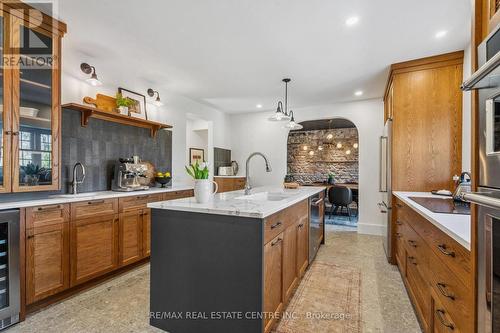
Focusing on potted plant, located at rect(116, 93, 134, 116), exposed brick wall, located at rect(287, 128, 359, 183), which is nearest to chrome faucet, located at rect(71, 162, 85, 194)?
potted plant, located at rect(116, 93, 134, 116)

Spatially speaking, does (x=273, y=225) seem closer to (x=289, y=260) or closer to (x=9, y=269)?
(x=289, y=260)

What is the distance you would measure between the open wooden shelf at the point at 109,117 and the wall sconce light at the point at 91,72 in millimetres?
337

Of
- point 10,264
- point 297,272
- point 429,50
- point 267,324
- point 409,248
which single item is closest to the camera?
point 267,324

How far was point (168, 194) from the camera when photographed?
3279mm

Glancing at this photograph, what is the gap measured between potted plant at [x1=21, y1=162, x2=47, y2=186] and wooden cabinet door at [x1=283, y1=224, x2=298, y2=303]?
225cm

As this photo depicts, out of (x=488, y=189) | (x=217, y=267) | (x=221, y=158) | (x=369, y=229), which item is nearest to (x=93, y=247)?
(x=217, y=267)

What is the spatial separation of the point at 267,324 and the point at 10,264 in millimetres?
2002

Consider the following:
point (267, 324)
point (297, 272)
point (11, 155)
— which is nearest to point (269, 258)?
point (267, 324)

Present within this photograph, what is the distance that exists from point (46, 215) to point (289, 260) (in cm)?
216

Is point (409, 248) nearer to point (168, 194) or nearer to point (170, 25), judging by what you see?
point (168, 194)

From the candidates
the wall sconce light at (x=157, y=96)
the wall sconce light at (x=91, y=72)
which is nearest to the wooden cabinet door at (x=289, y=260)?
the wall sconce light at (x=91, y=72)

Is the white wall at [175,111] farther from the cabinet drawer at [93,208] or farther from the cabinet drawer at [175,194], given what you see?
the cabinet drawer at [93,208]

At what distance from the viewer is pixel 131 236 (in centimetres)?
279

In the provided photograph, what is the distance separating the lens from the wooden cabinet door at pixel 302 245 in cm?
236
